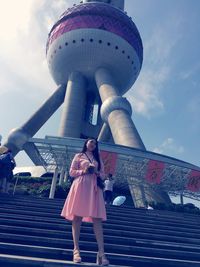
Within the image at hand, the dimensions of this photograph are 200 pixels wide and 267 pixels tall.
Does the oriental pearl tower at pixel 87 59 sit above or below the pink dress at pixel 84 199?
above

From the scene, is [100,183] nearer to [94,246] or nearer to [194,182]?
[94,246]

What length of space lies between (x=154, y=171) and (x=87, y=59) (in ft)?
66.6

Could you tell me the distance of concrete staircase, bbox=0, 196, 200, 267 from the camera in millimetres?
4227

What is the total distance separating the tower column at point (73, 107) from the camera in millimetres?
32062

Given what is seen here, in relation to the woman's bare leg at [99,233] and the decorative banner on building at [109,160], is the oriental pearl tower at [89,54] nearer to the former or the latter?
the decorative banner on building at [109,160]

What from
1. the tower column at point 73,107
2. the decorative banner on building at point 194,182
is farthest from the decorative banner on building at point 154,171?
the tower column at point 73,107

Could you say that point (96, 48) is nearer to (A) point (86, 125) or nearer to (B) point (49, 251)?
(A) point (86, 125)

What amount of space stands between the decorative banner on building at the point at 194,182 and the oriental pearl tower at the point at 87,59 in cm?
1249

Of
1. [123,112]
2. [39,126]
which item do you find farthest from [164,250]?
[39,126]

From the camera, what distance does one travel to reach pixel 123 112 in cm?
2588

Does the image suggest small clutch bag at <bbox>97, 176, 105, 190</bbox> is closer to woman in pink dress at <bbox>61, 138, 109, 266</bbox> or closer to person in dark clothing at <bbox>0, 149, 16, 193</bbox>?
woman in pink dress at <bbox>61, 138, 109, 266</bbox>

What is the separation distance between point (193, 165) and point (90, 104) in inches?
944

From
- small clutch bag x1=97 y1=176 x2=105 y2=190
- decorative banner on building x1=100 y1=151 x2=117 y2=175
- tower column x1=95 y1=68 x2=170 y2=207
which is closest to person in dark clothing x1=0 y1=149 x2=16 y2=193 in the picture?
small clutch bag x1=97 y1=176 x2=105 y2=190

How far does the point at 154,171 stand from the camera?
20.4 metres
